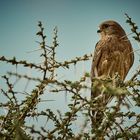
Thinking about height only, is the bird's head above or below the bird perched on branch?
above

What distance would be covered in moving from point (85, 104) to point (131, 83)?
60 cm

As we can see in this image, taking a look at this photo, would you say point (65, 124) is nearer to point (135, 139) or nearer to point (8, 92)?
point (135, 139)

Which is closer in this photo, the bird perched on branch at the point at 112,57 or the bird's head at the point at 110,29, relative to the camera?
the bird perched on branch at the point at 112,57

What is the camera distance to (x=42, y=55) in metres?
3.34

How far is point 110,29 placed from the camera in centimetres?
852

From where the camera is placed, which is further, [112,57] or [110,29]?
[110,29]

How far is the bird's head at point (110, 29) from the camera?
8305 millimetres

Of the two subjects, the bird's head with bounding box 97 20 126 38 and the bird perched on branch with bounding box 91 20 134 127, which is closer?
the bird perched on branch with bounding box 91 20 134 127

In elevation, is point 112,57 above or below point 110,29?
below

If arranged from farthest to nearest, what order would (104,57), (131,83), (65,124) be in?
(104,57) → (131,83) → (65,124)

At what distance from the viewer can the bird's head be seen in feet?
27.2

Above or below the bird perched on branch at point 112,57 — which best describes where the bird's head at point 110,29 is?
above

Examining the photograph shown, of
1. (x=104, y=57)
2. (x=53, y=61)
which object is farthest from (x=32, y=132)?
(x=104, y=57)

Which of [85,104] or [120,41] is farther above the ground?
[120,41]
